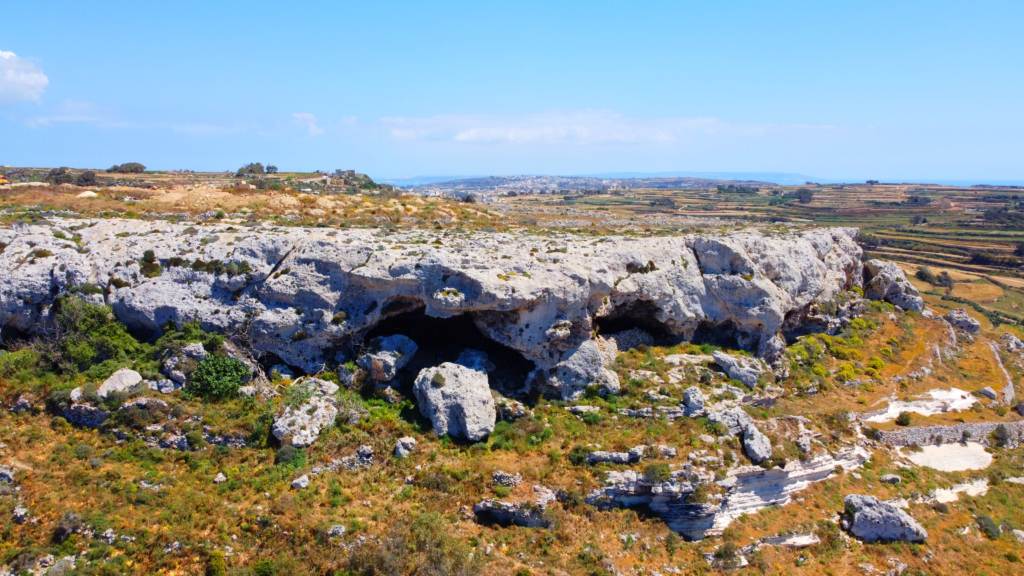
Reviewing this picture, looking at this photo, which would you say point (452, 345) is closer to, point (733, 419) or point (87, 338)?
point (733, 419)

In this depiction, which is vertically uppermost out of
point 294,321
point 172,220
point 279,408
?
point 172,220

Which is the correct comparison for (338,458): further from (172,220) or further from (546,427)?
(172,220)

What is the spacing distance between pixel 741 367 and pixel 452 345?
1349cm

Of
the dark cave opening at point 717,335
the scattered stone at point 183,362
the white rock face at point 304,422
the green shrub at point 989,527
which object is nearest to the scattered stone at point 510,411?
the white rock face at point 304,422

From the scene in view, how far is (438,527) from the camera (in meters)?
14.5

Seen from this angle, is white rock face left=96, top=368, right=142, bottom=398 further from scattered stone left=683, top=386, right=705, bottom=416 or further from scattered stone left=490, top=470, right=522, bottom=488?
scattered stone left=683, top=386, right=705, bottom=416

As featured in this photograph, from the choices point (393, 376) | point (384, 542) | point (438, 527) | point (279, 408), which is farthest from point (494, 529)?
point (279, 408)

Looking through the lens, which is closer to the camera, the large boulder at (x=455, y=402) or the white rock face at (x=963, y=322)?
the large boulder at (x=455, y=402)

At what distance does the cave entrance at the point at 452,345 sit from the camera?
72.1 feet

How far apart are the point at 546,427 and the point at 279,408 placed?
1015 centimetres

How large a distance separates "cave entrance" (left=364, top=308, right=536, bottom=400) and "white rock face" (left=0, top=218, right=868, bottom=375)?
106cm

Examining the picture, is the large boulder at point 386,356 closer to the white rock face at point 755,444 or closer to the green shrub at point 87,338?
the green shrub at point 87,338

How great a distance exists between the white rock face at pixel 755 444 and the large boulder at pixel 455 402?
374 inches

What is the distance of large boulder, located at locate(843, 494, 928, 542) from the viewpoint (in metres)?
16.8
